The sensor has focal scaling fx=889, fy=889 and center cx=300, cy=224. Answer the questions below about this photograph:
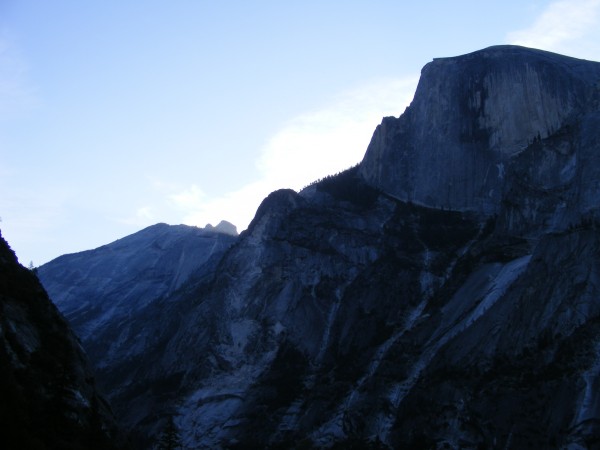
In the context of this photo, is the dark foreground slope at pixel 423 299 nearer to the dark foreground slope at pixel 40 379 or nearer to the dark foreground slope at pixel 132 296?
the dark foreground slope at pixel 132 296

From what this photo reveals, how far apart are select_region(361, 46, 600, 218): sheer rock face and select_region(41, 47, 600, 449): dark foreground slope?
0.22 meters

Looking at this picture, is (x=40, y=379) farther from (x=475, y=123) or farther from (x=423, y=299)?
(x=475, y=123)

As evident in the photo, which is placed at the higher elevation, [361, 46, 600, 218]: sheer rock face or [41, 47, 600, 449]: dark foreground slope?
[361, 46, 600, 218]: sheer rock face

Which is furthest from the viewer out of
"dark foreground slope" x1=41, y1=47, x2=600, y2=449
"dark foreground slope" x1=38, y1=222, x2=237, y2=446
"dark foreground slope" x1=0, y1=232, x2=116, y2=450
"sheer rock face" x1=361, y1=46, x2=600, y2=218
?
"sheer rock face" x1=361, y1=46, x2=600, y2=218

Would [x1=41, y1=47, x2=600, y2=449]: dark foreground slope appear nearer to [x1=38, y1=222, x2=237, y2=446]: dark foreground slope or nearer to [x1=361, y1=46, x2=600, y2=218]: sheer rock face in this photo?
[x1=361, y1=46, x2=600, y2=218]: sheer rock face

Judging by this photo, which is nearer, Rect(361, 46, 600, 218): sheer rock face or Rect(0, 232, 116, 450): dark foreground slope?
Rect(0, 232, 116, 450): dark foreground slope

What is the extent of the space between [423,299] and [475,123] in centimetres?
3171

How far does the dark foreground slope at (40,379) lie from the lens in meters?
50.1

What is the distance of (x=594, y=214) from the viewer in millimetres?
86375

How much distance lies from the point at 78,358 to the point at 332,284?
140 ft

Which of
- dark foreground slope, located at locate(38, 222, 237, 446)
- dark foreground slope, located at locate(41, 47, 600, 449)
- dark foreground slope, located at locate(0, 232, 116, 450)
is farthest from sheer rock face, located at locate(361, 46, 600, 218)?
dark foreground slope, located at locate(0, 232, 116, 450)

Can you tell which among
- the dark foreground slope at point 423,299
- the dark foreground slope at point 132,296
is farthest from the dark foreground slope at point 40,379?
the dark foreground slope at point 132,296

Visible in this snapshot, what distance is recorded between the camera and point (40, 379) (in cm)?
5744

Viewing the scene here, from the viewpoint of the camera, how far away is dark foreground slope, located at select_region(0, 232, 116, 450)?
50094 mm
